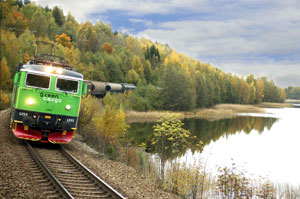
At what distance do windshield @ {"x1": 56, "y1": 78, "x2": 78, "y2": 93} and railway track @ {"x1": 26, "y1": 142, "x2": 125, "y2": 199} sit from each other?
117 inches

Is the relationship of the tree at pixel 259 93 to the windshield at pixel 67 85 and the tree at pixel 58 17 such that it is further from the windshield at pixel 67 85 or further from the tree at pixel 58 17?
the windshield at pixel 67 85

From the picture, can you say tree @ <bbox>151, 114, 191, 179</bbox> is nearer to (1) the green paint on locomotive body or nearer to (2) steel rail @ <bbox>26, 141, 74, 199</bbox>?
(1) the green paint on locomotive body

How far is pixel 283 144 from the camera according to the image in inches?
1158

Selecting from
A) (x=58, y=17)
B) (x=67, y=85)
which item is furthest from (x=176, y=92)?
(x=58, y=17)

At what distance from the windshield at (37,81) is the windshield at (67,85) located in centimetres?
47

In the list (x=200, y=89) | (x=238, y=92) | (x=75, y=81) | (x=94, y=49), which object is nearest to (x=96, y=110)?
(x=75, y=81)

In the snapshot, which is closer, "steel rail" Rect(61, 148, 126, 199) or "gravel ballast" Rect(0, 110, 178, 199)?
"gravel ballast" Rect(0, 110, 178, 199)

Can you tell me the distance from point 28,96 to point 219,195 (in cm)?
941

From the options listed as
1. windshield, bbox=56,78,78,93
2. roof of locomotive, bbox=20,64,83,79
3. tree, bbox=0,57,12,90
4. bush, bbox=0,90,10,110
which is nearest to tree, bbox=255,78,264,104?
tree, bbox=0,57,12,90

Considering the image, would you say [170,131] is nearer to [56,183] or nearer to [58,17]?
[56,183]

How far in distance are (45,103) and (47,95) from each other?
0.36 m

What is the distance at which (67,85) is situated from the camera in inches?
515

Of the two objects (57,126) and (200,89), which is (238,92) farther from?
(57,126)

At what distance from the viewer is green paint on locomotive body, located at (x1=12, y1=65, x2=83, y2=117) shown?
39.9ft
